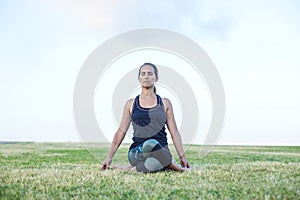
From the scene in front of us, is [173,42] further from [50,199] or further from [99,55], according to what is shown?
[50,199]

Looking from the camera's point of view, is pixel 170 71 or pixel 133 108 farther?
pixel 170 71

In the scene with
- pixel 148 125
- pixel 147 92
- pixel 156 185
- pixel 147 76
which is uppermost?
pixel 147 76

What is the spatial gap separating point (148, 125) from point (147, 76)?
884mm

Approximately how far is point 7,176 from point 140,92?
2792 millimetres

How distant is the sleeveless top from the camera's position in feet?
21.5

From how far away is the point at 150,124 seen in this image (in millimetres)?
6562

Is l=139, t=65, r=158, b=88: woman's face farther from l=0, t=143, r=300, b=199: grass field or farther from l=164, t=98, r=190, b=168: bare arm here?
l=0, t=143, r=300, b=199: grass field

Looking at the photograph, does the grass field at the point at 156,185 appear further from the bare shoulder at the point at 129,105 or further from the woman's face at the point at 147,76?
the woman's face at the point at 147,76

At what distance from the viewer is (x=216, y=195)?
4227mm

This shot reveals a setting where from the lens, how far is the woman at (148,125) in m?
6.23

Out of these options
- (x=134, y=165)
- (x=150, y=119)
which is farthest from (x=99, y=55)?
(x=134, y=165)

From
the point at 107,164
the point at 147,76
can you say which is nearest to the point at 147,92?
the point at 147,76

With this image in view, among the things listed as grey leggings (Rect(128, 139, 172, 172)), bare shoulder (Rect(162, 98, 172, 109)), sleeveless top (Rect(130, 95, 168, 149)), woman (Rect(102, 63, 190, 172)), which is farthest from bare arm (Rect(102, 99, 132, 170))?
bare shoulder (Rect(162, 98, 172, 109))

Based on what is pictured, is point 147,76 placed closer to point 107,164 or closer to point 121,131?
point 121,131
